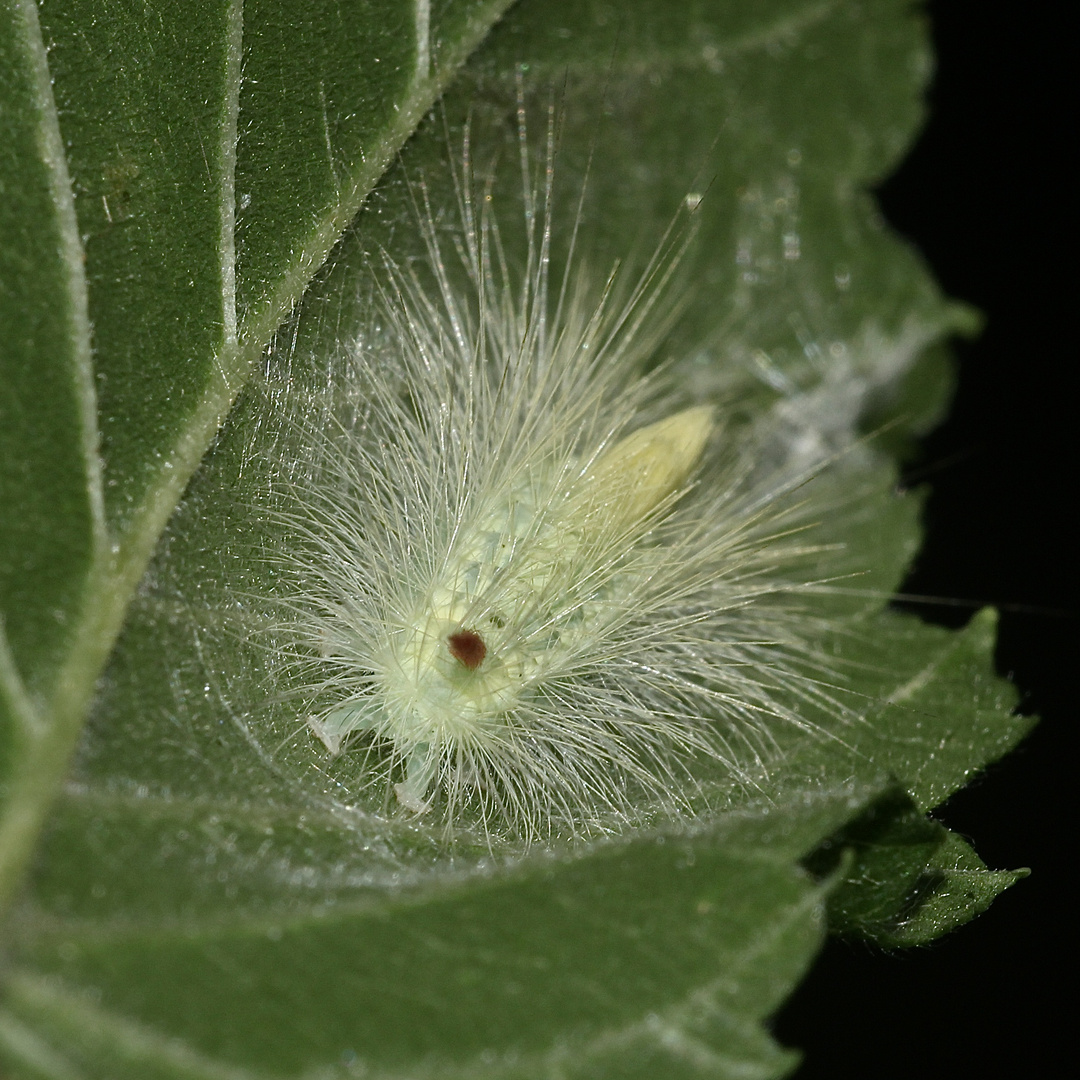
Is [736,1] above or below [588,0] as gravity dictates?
above

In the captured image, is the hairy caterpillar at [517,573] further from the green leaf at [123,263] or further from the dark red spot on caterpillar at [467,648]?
the green leaf at [123,263]

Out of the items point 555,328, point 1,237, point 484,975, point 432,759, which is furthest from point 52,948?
point 555,328

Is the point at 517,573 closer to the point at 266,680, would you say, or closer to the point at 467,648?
the point at 467,648

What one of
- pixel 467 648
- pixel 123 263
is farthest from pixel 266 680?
pixel 123 263

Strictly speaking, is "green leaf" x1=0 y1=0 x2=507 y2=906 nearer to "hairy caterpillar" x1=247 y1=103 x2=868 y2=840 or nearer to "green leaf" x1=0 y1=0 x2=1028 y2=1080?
"green leaf" x1=0 y1=0 x2=1028 y2=1080

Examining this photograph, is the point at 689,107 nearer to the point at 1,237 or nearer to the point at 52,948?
the point at 1,237

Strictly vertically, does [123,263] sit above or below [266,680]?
above
